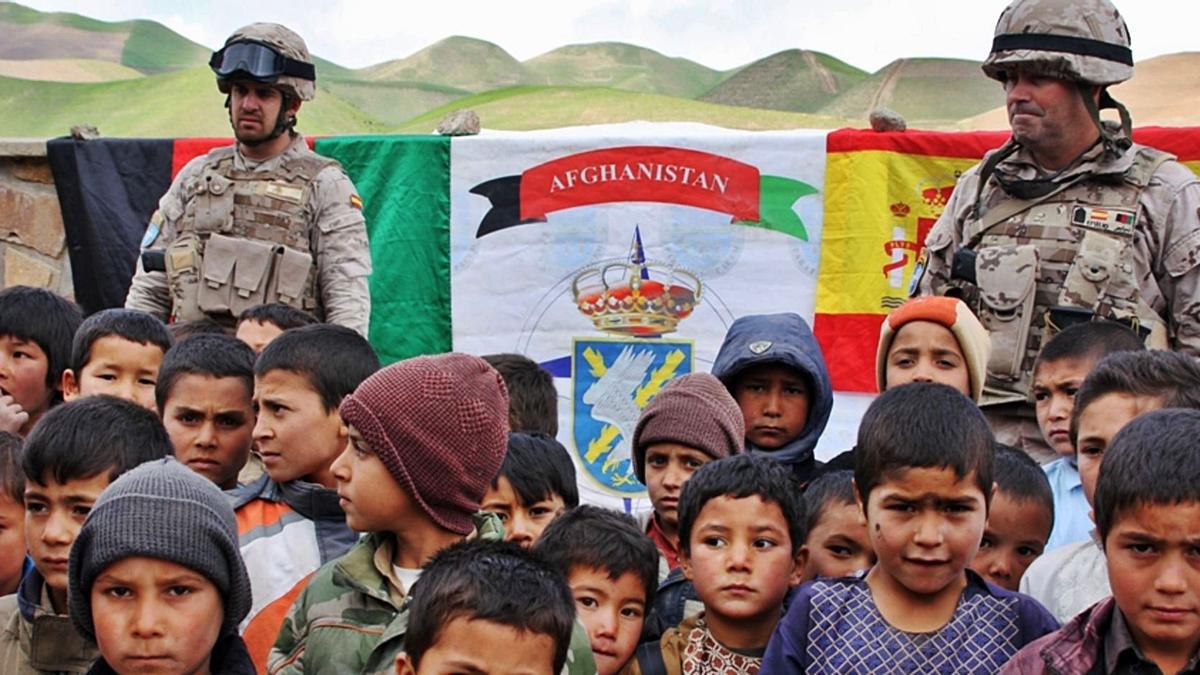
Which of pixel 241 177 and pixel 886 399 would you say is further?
pixel 241 177

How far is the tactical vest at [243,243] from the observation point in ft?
19.7

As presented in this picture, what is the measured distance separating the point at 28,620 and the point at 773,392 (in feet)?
6.89

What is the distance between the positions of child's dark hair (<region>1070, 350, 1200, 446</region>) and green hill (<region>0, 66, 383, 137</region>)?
19.1 feet

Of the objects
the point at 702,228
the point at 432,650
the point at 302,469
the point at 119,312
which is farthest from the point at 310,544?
the point at 702,228

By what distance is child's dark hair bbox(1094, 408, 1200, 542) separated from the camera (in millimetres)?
2559

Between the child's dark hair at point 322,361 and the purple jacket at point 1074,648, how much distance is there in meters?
1.88

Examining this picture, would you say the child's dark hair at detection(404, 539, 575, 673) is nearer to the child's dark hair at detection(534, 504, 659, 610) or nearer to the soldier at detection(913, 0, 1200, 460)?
the child's dark hair at detection(534, 504, 659, 610)

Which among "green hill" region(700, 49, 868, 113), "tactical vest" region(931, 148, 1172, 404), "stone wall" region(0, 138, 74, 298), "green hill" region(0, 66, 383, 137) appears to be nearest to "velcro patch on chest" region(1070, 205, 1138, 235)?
"tactical vest" region(931, 148, 1172, 404)

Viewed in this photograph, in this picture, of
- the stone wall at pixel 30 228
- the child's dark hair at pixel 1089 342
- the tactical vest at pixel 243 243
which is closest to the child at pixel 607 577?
the child's dark hair at pixel 1089 342

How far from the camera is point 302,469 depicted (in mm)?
3787

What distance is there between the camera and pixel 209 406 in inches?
166

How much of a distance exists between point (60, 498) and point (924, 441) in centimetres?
188

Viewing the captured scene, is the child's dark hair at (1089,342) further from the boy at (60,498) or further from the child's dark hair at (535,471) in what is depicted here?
the boy at (60,498)

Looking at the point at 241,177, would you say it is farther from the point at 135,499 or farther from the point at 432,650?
the point at 432,650
